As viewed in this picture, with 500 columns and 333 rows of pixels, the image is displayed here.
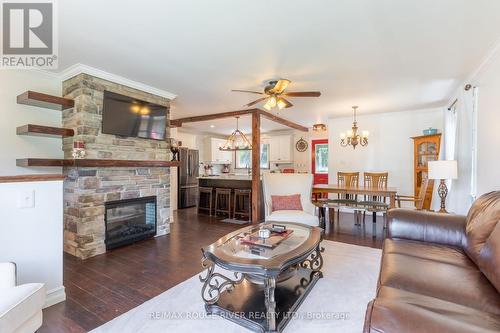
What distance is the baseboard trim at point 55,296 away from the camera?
6.84 ft

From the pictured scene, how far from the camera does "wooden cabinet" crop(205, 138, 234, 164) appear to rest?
8453mm

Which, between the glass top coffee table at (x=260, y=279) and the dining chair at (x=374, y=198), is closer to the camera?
the glass top coffee table at (x=260, y=279)

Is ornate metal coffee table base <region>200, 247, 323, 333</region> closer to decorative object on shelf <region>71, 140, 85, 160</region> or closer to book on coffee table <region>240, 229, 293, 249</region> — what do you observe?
book on coffee table <region>240, 229, 293, 249</region>

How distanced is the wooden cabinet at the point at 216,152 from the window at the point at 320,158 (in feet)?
10.8

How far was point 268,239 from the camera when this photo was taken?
2283 millimetres

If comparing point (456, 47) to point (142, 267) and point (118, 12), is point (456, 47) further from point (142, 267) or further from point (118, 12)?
point (142, 267)

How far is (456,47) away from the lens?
269 cm

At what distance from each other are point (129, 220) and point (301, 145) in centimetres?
606

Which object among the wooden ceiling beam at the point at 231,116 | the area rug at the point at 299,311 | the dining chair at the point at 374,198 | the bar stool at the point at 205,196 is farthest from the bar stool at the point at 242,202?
the area rug at the point at 299,311

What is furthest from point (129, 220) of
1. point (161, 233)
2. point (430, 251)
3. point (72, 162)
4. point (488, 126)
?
point (488, 126)

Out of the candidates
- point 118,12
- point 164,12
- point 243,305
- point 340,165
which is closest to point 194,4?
point 164,12

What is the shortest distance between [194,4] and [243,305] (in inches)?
97.8

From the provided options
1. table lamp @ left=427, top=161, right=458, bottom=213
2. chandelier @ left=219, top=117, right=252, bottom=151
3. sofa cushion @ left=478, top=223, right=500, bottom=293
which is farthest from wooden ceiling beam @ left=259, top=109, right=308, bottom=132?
sofa cushion @ left=478, top=223, right=500, bottom=293

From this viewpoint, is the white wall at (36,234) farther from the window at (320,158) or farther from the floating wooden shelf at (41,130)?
the window at (320,158)
